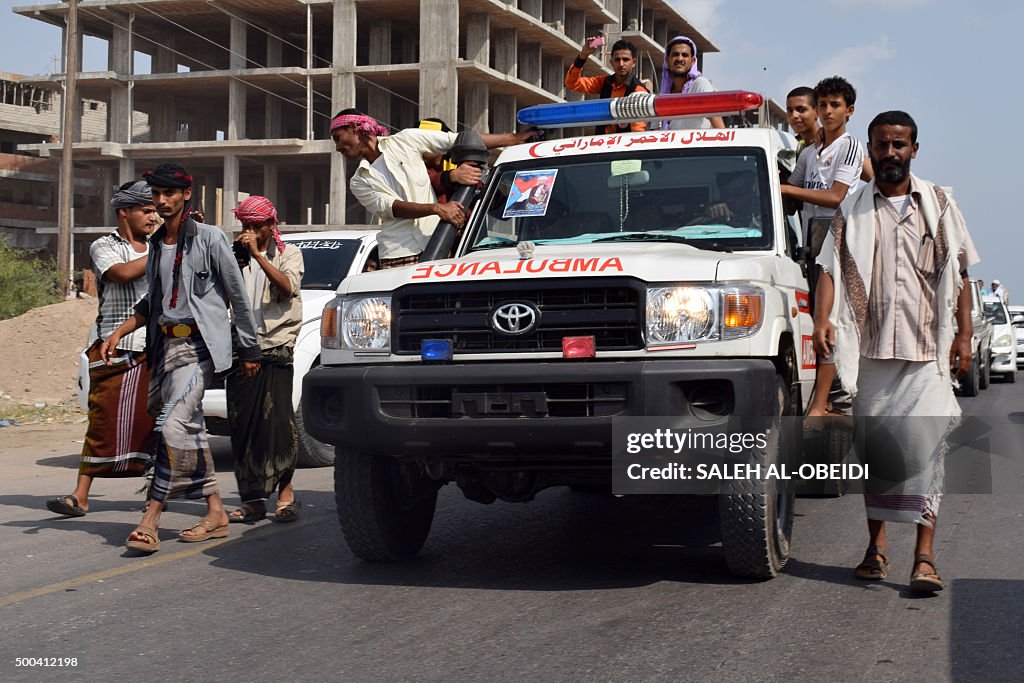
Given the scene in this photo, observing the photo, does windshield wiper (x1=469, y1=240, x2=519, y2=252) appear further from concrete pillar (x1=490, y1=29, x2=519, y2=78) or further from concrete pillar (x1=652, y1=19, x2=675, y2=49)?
concrete pillar (x1=652, y1=19, x2=675, y2=49)

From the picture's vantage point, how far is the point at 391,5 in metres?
53.8

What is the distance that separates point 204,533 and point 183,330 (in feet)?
3.71

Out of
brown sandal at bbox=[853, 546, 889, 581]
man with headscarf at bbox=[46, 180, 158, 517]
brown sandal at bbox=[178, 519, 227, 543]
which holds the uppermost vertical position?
man with headscarf at bbox=[46, 180, 158, 517]

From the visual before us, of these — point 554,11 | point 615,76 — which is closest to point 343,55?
point 554,11

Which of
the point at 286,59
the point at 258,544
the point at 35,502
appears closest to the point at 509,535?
the point at 258,544

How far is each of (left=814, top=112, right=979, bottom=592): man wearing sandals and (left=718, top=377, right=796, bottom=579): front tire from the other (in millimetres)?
404

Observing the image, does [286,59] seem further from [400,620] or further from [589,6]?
[400,620]

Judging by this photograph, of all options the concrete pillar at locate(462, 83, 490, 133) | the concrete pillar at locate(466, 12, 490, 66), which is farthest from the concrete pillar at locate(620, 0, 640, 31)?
the concrete pillar at locate(462, 83, 490, 133)

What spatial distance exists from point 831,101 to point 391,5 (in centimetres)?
4869

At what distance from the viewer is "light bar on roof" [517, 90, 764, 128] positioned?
704cm

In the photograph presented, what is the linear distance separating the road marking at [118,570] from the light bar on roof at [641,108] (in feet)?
9.38

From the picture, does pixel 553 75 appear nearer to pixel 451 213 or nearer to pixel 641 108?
pixel 641 108

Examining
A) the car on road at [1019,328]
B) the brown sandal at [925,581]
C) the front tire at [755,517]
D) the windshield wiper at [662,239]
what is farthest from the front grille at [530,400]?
the car on road at [1019,328]

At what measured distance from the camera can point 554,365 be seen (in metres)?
5.27
